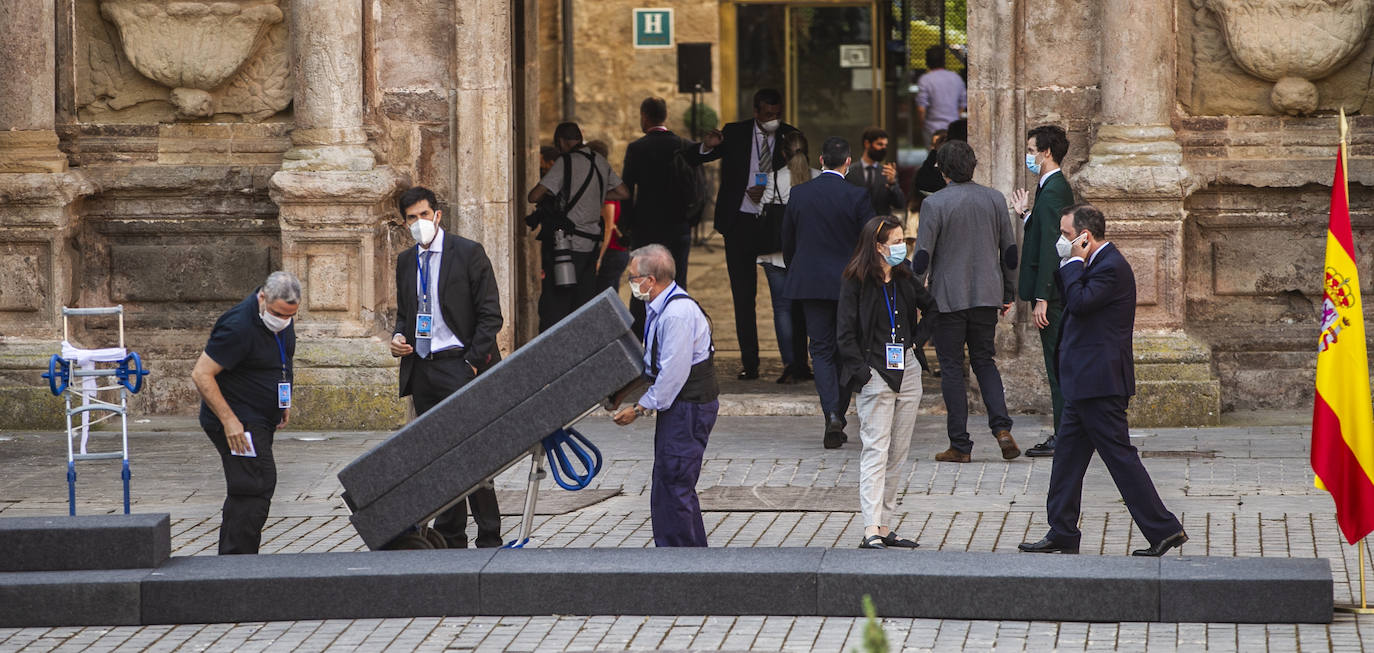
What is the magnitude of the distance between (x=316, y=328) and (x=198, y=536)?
10.0ft

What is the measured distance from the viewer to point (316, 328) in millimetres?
11820

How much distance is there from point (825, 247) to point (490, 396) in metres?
4.10

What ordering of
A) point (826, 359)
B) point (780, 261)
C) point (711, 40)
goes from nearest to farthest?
point (826, 359) < point (780, 261) < point (711, 40)

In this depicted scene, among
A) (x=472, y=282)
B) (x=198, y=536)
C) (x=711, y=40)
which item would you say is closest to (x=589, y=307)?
(x=472, y=282)

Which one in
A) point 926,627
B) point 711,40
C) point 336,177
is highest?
point 711,40

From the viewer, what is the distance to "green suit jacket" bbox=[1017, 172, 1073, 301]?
33.7ft

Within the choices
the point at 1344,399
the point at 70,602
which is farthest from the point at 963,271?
the point at 70,602

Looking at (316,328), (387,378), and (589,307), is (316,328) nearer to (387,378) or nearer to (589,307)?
(387,378)

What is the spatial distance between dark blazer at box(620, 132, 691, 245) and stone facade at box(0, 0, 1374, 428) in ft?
4.63

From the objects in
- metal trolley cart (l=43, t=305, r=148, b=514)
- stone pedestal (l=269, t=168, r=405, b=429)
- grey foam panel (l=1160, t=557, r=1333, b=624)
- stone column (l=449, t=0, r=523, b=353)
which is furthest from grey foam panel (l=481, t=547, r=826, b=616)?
stone column (l=449, t=0, r=523, b=353)

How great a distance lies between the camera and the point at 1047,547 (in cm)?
823

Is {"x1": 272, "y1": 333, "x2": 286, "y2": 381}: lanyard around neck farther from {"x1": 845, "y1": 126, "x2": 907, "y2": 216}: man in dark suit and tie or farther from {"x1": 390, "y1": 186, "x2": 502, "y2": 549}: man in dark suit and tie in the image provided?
{"x1": 845, "y1": 126, "x2": 907, "y2": 216}: man in dark suit and tie

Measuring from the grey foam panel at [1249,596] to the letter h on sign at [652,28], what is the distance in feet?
46.7

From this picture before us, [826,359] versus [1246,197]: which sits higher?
[1246,197]
